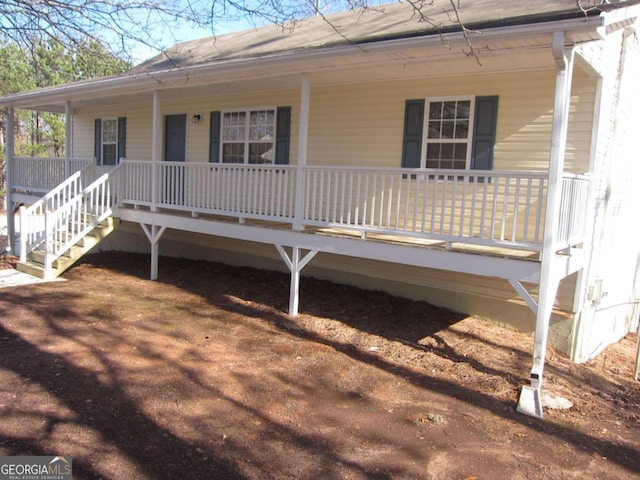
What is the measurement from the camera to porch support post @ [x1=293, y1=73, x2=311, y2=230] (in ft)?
24.7

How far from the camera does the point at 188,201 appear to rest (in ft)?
31.2

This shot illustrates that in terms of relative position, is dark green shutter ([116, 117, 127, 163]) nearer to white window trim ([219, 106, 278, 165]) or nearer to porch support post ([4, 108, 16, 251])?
porch support post ([4, 108, 16, 251])

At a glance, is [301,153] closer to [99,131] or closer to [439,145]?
[439,145]

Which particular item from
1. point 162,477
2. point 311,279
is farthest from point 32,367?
point 311,279

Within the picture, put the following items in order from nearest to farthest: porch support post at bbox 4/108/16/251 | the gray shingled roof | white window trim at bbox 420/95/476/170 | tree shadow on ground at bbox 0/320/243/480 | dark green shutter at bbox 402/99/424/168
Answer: tree shadow on ground at bbox 0/320/243/480 → the gray shingled roof → white window trim at bbox 420/95/476/170 → dark green shutter at bbox 402/99/424/168 → porch support post at bbox 4/108/16/251

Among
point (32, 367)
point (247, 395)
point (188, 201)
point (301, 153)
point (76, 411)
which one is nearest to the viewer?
point (76, 411)

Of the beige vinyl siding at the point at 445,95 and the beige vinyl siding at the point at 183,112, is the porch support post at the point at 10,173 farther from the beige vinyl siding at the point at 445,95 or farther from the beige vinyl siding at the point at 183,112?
the beige vinyl siding at the point at 445,95

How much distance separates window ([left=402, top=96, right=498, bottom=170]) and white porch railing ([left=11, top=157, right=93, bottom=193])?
7.08m

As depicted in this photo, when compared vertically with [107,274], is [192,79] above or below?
above

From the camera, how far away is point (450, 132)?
791 centimetres

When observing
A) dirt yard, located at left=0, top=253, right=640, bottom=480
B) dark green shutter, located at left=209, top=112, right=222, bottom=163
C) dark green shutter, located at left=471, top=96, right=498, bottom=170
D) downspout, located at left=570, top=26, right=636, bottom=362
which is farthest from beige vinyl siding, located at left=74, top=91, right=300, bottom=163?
downspout, located at left=570, top=26, right=636, bottom=362

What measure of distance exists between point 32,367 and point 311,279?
509cm

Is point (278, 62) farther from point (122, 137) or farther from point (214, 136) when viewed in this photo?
point (122, 137)

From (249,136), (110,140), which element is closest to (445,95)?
(249,136)
